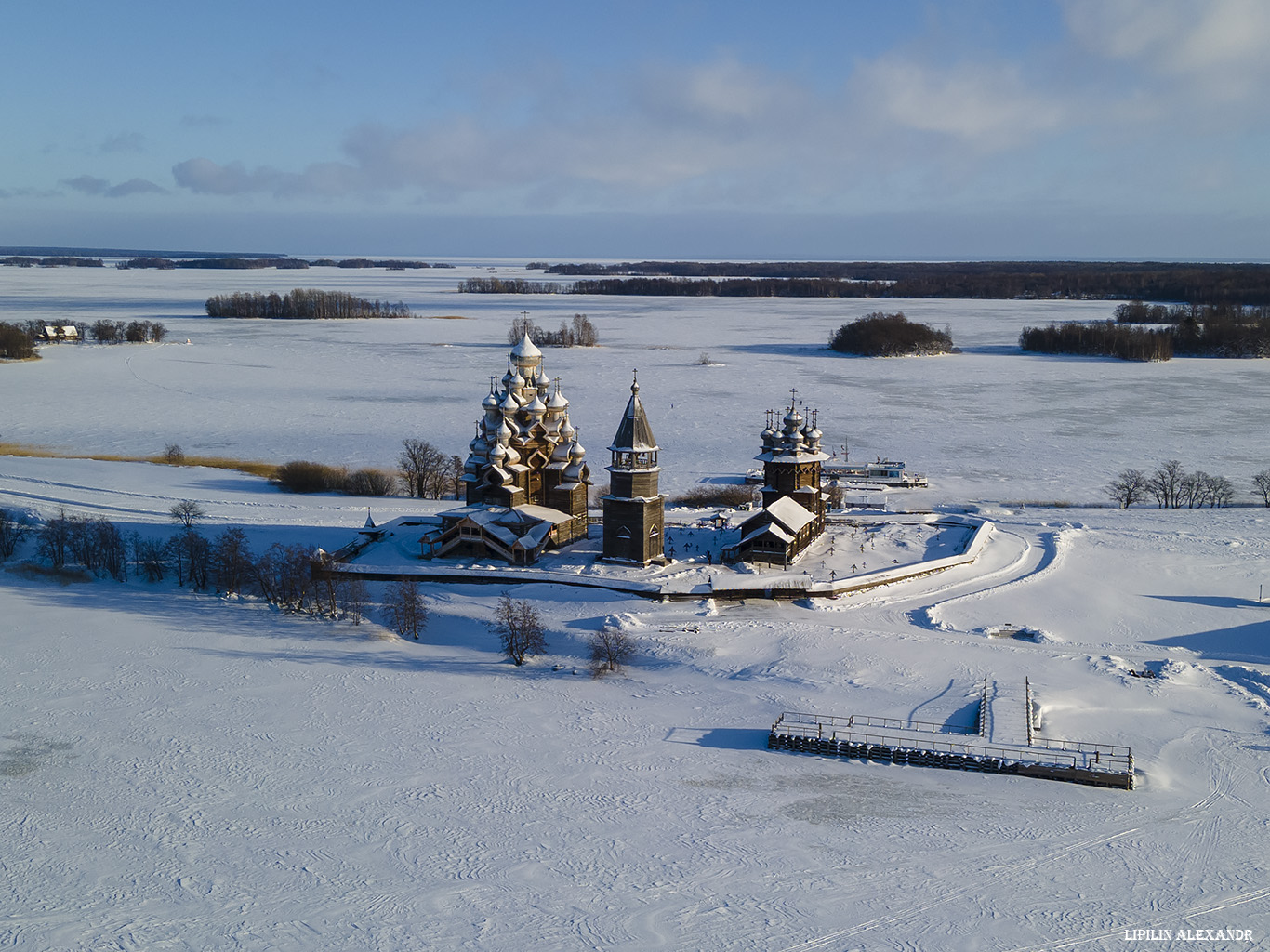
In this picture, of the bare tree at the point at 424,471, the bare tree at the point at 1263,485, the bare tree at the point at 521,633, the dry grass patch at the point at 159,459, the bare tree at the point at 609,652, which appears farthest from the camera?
the dry grass patch at the point at 159,459

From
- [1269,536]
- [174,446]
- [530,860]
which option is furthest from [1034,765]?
[174,446]

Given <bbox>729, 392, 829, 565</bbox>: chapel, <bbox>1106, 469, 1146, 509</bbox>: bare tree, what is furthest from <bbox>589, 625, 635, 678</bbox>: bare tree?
<bbox>1106, 469, 1146, 509</bbox>: bare tree

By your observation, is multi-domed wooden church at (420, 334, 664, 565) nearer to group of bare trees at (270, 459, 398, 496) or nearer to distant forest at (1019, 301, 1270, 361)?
group of bare trees at (270, 459, 398, 496)

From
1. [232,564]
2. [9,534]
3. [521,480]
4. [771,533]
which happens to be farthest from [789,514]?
[9,534]

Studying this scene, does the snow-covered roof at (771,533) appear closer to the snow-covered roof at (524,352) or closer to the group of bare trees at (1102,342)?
the snow-covered roof at (524,352)

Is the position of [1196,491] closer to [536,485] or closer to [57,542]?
[536,485]

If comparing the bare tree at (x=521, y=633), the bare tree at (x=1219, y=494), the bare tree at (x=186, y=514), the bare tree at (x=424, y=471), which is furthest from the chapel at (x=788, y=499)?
the bare tree at (x=186, y=514)
